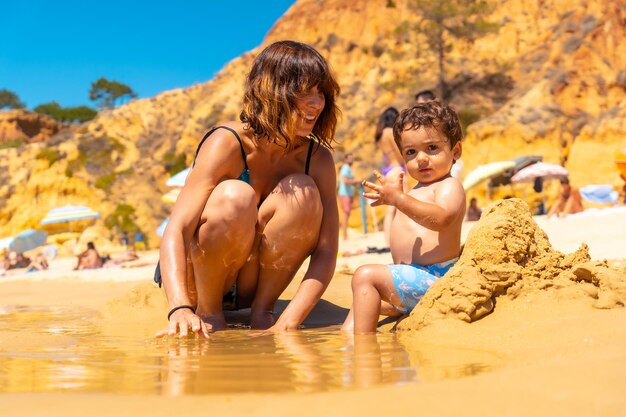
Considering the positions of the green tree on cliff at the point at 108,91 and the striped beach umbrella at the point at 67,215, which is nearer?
the striped beach umbrella at the point at 67,215

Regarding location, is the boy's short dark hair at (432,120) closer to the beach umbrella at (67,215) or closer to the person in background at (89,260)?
the person in background at (89,260)

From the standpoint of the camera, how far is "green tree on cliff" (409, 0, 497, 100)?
897 inches

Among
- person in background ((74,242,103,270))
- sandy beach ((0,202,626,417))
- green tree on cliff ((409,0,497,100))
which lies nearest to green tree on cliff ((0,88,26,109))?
green tree on cliff ((409,0,497,100))

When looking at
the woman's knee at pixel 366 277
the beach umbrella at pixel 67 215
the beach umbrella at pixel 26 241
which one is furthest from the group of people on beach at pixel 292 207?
the beach umbrella at pixel 67 215

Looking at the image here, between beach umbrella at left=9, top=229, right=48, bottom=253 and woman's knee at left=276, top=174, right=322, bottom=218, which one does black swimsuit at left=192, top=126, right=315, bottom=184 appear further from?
beach umbrella at left=9, top=229, right=48, bottom=253

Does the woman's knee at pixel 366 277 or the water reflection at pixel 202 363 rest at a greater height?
the woman's knee at pixel 366 277

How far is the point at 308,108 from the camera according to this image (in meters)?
2.90

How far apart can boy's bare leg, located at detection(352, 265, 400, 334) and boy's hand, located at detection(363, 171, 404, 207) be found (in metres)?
0.28

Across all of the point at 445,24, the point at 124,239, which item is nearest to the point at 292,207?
the point at 124,239

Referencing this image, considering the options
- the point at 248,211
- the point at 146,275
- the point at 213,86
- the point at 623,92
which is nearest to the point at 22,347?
the point at 248,211

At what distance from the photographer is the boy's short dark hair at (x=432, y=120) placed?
289 centimetres

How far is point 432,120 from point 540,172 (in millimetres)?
11833

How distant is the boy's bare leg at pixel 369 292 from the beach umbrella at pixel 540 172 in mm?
12154

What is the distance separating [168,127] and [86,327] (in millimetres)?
28339
